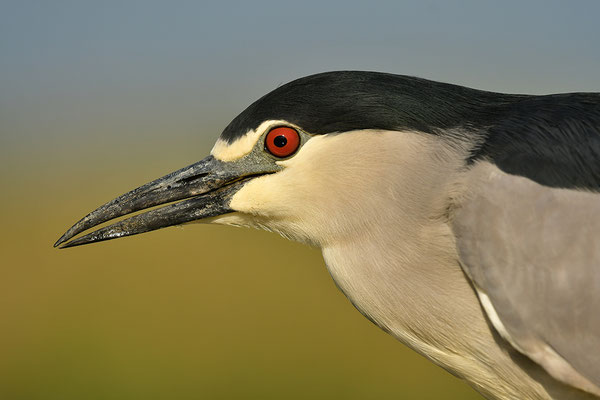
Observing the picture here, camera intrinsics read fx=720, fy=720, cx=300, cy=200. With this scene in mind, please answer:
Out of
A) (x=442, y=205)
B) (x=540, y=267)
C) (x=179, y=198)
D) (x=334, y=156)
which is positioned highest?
(x=334, y=156)

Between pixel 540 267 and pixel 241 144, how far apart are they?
125 centimetres

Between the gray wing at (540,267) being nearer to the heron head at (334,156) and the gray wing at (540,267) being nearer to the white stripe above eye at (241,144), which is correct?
the heron head at (334,156)

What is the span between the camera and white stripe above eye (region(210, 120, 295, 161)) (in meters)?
2.87

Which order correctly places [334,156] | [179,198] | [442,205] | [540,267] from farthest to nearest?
[179,198], [334,156], [442,205], [540,267]

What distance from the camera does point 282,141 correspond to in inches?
113

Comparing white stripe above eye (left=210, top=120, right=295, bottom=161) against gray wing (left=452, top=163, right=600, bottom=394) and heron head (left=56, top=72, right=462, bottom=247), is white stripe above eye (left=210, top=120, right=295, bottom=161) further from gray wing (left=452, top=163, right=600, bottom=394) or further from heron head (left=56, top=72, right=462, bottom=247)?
gray wing (left=452, top=163, right=600, bottom=394)

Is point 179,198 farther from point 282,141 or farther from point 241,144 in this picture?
point 282,141

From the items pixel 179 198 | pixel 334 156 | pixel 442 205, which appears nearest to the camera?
pixel 442 205

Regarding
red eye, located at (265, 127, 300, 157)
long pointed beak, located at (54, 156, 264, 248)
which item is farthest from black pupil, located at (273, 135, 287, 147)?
long pointed beak, located at (54, 156, 264, 248)

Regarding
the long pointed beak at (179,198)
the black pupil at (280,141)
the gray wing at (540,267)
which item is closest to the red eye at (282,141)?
the black pupil at (280,141)

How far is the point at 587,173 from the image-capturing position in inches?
104

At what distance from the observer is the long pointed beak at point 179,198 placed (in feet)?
9.98

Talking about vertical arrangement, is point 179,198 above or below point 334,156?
below

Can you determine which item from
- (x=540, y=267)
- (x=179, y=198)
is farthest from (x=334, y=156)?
(x=540, y=267)
